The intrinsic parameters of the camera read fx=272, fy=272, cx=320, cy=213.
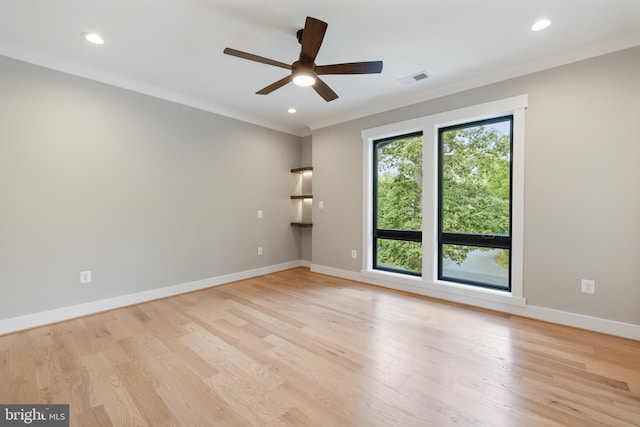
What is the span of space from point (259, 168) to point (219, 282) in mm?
1906

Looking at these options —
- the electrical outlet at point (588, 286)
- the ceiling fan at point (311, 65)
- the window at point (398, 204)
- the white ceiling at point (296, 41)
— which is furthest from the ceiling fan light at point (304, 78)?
the electrical outlet at point (588, 286)

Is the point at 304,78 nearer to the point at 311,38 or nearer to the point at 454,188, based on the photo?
the point at 311,38

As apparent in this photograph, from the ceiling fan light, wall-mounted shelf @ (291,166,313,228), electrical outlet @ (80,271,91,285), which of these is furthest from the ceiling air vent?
electrical outlet @ (80,271,91,285)

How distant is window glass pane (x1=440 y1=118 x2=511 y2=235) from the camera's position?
10.1 ft

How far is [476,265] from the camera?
3303 millimetres

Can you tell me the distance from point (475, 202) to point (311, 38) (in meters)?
2.62

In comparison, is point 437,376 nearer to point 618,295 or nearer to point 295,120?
point 618,295

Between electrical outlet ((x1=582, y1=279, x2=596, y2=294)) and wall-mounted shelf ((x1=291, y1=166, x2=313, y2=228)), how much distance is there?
3.72 meters

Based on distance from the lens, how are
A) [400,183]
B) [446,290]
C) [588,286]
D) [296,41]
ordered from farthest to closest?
[400,183] → [446,290] → [588,286] → [296,41]

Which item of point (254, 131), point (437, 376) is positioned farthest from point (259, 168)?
point (437, 376)

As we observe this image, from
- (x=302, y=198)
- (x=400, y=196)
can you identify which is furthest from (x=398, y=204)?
(x=302, y=198)

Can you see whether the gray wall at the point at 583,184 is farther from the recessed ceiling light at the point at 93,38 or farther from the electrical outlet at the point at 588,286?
the recessed ceiling light at the point at 93,38

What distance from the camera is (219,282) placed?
4.02 meters

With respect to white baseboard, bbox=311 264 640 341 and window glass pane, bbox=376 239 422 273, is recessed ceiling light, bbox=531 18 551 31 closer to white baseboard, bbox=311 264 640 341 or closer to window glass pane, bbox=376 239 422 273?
window glass pane, bbox=376 239 422 273
